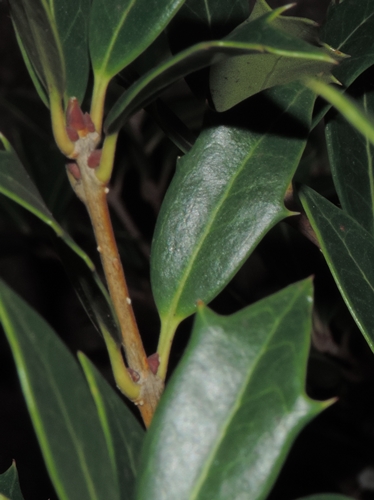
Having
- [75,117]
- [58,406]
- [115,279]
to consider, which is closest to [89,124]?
[75,117]

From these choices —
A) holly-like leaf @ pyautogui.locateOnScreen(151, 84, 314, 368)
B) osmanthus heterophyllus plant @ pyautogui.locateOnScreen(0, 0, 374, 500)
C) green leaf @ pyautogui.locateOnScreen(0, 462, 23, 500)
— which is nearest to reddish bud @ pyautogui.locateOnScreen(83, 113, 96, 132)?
osmanthus heterophyllus plant @ pyautogui.locateOnScreen(0, 0, 374, 500)

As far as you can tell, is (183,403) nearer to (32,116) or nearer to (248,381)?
(248,381)

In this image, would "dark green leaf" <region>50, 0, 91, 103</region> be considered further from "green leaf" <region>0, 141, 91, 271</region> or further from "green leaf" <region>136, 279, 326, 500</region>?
"green leaf" <region>136, 279, 326, 500</region>

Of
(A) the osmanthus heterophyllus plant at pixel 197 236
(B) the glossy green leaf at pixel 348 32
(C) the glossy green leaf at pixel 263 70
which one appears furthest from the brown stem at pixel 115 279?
(B) the glossy green leaf at pixel 348 32

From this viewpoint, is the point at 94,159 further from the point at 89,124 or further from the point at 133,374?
the point at 133,374

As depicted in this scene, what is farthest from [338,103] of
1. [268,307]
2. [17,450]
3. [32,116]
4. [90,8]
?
[17,450]
